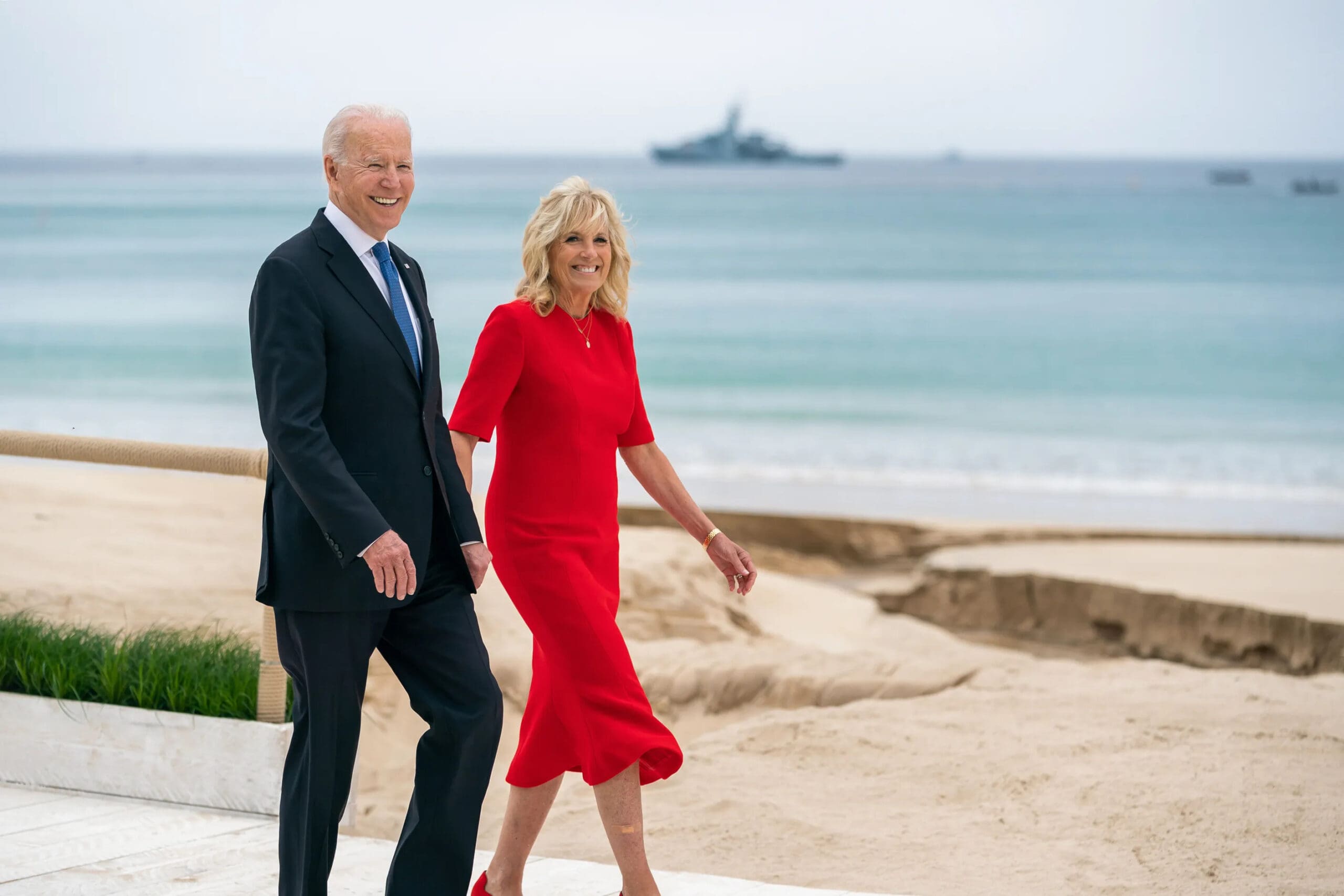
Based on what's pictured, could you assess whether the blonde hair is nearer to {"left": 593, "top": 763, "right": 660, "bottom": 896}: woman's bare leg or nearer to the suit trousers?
the suit trousers

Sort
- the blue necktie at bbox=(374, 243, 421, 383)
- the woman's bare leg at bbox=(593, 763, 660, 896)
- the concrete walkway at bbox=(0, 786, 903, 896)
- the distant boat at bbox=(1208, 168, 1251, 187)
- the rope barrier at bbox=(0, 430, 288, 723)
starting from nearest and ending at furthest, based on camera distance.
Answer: the blue necktie at bbox=(374, 243, 421, 383) < the woman's bare leg at bbox=(593, 763, 660, 896) < the concrete walkway at bbox=(0, 786, 903, 896) < the rope barrier at bbox=(0, 430, 288, 723) < the distant boat at bbox=(1208, 168, 1251, 187)

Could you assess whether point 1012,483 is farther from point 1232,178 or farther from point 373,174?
point 1232,178

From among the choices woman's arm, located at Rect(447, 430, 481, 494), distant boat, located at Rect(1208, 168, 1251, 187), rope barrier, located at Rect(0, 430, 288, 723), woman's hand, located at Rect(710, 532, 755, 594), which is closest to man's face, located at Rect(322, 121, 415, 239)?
woman's arm, located at Rect(447, 430, 481, 494)

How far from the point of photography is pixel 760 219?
155ft

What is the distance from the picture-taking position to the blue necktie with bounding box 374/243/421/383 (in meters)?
2.63

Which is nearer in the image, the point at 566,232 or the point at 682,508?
the point at 566,232

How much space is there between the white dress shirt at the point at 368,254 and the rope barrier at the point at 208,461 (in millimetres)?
1087

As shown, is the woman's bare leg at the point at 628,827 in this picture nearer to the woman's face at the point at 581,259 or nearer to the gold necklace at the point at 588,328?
the gold necklace at the point at 588,328

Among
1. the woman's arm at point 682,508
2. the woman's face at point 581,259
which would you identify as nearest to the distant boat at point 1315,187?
the woman's arm at point 682,508

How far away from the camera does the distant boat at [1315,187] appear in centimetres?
5612

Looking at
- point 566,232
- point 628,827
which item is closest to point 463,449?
point 566,232

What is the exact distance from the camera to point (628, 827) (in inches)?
110

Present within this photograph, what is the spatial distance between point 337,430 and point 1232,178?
76.2m

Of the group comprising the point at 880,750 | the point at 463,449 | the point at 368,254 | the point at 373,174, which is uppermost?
the point at 373,174
